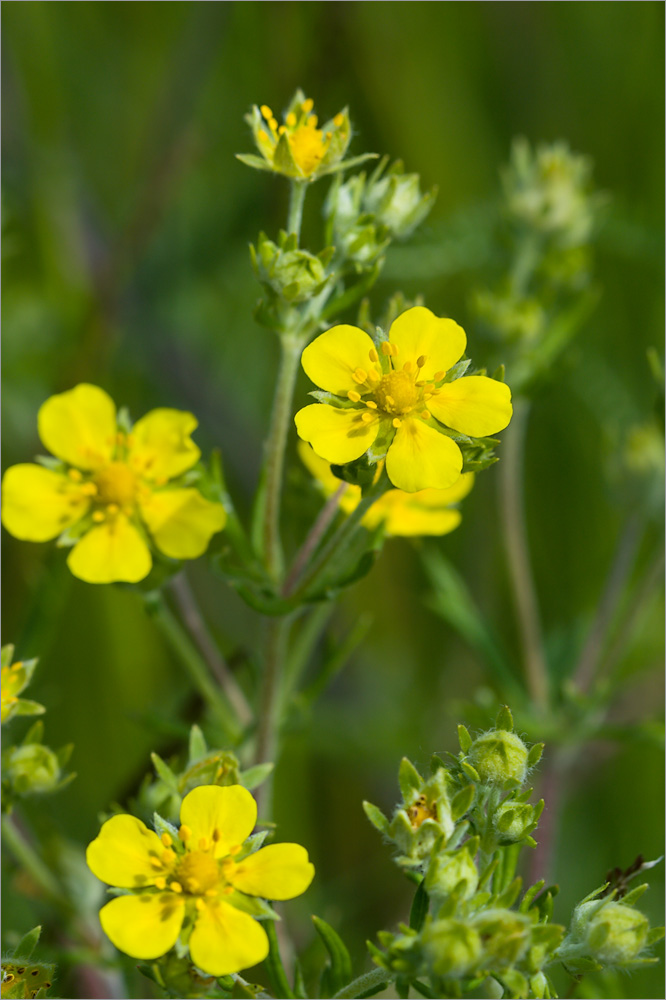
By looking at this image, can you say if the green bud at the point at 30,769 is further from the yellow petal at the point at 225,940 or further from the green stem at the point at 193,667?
the yellow petal at the point at 225,940

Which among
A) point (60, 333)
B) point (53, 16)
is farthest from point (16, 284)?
point (53, 16)

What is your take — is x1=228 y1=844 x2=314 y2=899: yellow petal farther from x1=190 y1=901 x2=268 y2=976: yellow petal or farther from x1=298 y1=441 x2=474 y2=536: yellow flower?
x1=298 y1=441 x2=474 y2=536: yellow flower

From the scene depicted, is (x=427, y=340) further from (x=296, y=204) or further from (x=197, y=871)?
(x=197, y=871)

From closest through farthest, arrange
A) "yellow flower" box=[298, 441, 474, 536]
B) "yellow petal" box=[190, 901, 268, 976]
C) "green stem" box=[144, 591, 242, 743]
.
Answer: "yellow petal" box=[190, 901, 268, 976]
"green stem" box=[144, 591, 242, 743]
"yellow flower" box=[298, 441, 474, 536]

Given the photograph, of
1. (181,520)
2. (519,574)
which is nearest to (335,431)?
(181,520)

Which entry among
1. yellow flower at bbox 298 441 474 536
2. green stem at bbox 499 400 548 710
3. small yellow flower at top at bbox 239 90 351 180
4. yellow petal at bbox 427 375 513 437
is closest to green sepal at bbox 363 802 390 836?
yellow petal at bbox 427 375 513 437
